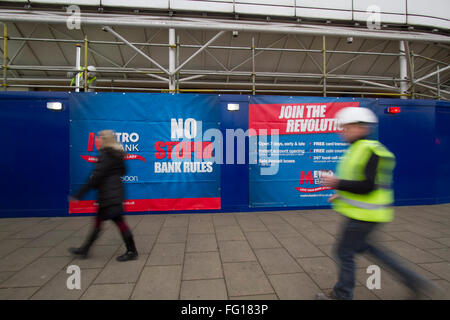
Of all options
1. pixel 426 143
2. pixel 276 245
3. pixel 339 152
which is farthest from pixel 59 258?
pixel 426 143

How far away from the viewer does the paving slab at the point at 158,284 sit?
2430 mm

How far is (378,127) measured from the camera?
5898mm

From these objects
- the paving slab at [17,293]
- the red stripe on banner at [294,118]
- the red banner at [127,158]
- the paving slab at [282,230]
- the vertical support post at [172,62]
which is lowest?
the paving slab at [17,293]

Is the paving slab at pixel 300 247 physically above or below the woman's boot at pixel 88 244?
below

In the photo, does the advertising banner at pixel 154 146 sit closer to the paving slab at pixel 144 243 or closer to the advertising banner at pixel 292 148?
the advertising banner at pixel 292 148

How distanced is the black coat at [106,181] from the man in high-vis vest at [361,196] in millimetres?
2680

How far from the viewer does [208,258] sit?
326cm

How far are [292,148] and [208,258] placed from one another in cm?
350

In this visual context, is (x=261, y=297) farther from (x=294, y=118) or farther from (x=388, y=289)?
(x=294, y=118)

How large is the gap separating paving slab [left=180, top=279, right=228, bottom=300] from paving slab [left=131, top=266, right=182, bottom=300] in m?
0.09

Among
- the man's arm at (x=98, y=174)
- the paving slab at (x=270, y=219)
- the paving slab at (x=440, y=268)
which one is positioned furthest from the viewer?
the paving slab at (x=270, y=219)

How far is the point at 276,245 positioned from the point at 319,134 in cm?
326

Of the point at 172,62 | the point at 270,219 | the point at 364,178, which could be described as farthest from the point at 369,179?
the point at 172,62

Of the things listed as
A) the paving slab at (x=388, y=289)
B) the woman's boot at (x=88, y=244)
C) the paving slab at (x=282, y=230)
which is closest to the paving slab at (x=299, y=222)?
the paving slab at (x=282, y=230)
